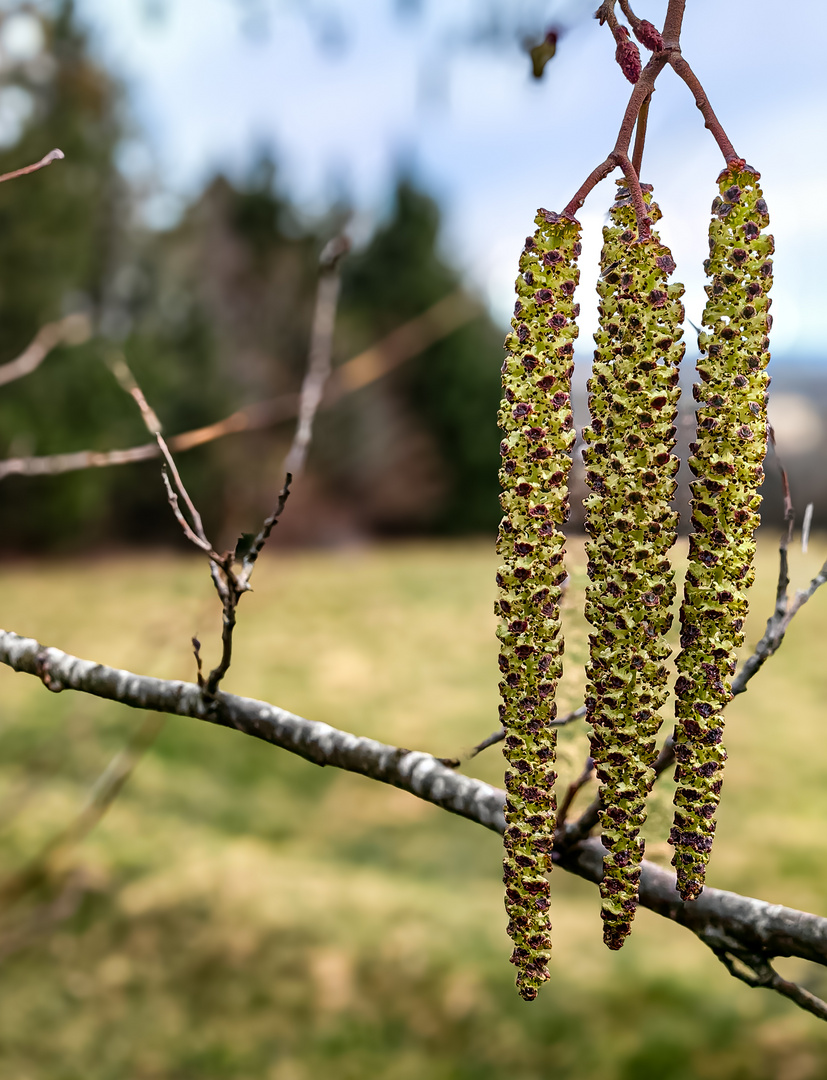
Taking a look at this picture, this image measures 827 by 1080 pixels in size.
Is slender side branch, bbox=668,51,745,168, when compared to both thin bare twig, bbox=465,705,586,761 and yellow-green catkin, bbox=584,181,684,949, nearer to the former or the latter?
yellow-green catkin, bbox=584,181,684,949

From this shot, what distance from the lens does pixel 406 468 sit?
22.2 meters

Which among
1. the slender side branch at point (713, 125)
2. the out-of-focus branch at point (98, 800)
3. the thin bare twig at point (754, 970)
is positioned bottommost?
the thin bare twig at point (754, 970)

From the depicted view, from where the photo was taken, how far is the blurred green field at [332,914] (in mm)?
7613

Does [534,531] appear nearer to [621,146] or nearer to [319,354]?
[621,146]

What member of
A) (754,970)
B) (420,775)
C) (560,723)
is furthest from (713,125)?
(754,970)

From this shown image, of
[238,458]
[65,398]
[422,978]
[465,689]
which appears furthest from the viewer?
[238,458]

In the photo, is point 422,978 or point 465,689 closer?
point 422,978

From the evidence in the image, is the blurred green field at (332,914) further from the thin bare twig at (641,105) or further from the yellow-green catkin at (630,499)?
the thin bare twig at (641,105)

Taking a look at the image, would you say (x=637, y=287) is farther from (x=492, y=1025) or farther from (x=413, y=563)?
(x=413, y=563)

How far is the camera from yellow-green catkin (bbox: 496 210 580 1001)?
86cm

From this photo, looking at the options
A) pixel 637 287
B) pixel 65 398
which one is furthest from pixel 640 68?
pixel 65 398

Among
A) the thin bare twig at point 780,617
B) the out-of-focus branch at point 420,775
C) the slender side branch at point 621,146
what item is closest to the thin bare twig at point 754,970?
the out-of-focus branch at point 420,775

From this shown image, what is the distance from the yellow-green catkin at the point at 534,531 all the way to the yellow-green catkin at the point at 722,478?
12 cm

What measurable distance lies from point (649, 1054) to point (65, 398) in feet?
45.2
